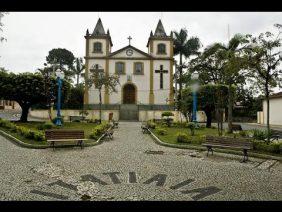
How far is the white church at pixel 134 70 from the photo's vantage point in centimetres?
4338

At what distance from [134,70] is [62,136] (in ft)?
105

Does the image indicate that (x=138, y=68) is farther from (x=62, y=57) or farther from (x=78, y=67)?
(x=62, y=57)

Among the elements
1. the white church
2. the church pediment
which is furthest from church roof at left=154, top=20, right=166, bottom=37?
the church pediment

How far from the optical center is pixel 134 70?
145ft

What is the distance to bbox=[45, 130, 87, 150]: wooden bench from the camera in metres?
12.8

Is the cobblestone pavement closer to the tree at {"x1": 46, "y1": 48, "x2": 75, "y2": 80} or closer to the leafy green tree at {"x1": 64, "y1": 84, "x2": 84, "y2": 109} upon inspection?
the leafy green tree at {"x1": 64, "y1": 84, "x2": 84, "y2": 109}

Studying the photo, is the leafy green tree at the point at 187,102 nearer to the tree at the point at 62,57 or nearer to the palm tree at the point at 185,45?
the palm tree at the point at 185,45

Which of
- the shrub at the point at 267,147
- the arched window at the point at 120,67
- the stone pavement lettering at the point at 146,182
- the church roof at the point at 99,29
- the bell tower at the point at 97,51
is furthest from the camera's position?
the church roof at the point at 99,29

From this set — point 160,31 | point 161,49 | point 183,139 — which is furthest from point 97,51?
point 183,139

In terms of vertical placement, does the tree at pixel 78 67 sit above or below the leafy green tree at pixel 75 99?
above

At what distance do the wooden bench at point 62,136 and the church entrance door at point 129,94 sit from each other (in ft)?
99.9

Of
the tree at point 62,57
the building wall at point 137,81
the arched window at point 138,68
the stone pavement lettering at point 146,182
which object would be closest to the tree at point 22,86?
the stone pavement lettering at point 146,182
